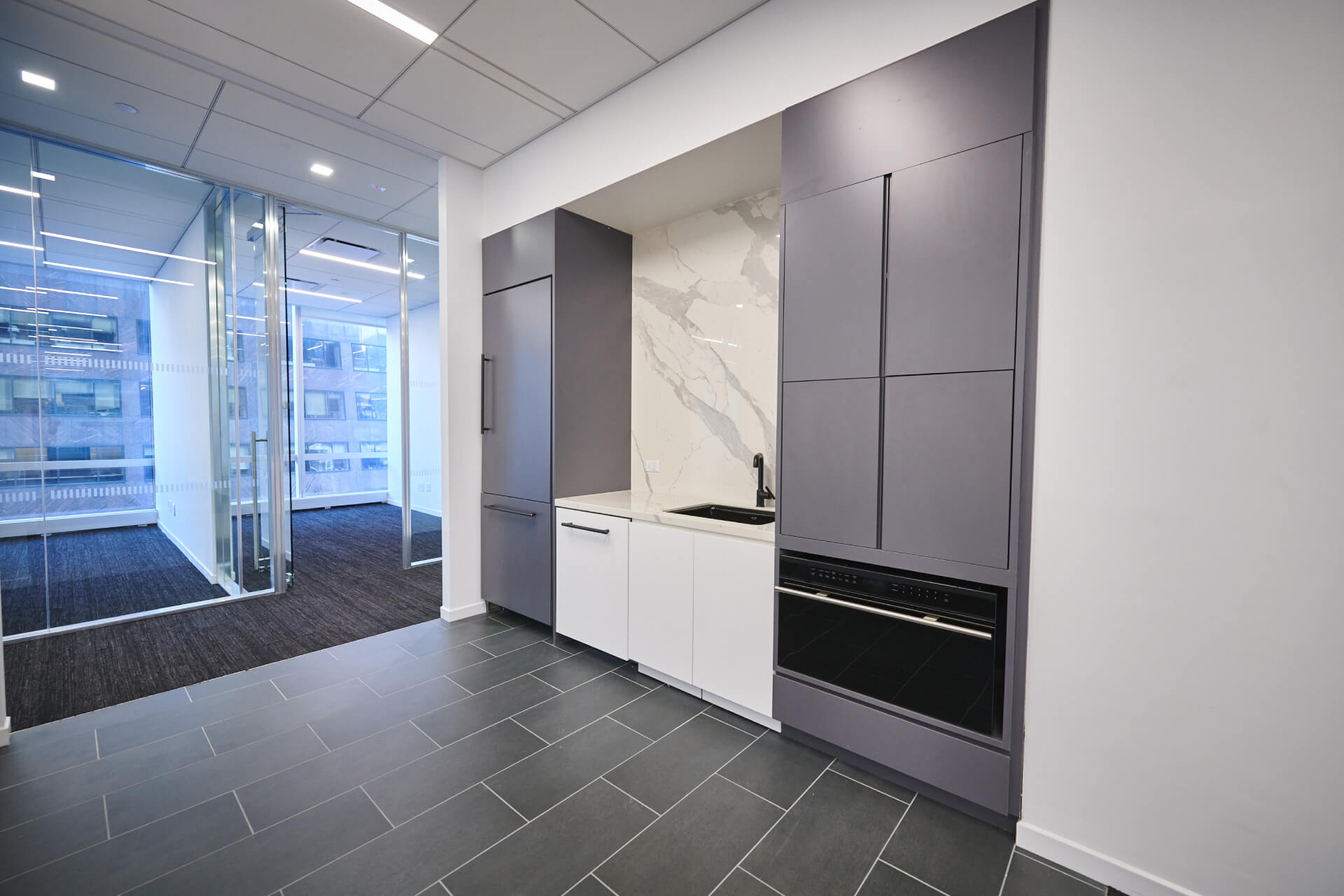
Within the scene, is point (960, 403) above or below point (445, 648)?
above

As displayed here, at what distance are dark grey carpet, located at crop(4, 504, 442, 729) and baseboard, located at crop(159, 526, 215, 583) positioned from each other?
28 cm

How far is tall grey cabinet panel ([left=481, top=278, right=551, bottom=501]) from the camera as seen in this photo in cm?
316

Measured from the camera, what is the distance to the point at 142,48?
2434mm

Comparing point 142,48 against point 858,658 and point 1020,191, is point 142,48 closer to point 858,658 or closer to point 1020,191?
point 1020,191

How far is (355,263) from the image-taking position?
546 centimetres

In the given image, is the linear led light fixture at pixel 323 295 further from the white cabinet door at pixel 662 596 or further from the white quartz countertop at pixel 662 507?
the white cabinet door at pixel 662 596

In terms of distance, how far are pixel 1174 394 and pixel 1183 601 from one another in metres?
0.52

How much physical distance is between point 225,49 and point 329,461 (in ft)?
21.9

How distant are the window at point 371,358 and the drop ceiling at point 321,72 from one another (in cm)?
453

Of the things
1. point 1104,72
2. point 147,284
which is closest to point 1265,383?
point 1104,72

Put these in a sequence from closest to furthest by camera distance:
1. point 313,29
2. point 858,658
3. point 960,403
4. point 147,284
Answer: point 960,403
point 858,658
point 313,29
point 147,284

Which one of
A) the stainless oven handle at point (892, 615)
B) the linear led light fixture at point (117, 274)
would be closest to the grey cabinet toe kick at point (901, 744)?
the stainless oven handle at point (892, 615)

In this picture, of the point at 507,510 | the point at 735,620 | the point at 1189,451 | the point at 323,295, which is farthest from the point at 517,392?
the point at 323,295

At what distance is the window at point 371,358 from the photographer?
314 inches
